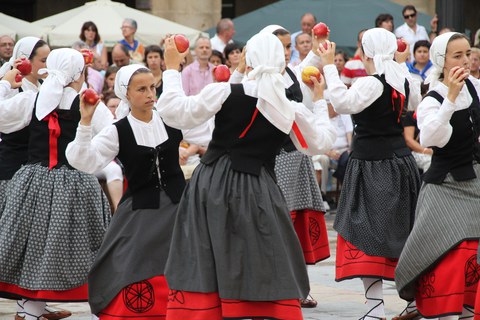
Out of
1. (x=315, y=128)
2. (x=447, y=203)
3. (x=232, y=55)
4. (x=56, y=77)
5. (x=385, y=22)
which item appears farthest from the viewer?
(x=385, y=22)

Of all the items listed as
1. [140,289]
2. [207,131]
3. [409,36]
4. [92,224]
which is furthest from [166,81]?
[409,36]

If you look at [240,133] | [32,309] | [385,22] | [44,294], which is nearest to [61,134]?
[44,294]

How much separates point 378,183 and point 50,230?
204 centimetres

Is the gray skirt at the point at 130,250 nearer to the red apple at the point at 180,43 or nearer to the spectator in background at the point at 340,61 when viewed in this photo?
the red apple at the point at 180,43

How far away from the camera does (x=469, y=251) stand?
6.03 m

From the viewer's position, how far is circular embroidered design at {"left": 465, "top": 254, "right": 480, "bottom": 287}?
6.01 metres

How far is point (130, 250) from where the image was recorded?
597 cm

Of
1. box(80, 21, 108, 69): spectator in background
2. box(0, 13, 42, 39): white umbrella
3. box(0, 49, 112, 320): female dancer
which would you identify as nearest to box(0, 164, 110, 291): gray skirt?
box(0, 49, 112, 320): female dancer

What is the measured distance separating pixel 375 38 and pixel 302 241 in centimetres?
158

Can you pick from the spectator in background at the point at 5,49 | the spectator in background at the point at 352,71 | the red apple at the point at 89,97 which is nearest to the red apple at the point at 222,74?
the red apple at the point at 89,97

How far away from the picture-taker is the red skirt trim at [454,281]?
5996 millimetres

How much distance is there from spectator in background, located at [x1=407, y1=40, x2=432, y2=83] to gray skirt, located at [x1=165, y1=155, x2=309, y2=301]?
21.9 feet

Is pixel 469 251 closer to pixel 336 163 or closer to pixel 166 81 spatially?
pixel 166 81

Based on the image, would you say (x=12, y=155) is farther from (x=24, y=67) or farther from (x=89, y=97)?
(x=89, y=97)
